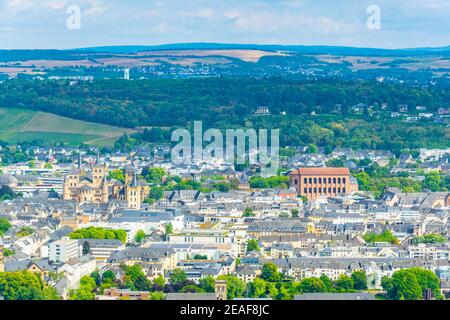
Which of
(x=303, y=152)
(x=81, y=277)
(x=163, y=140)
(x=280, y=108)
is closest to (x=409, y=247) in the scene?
(x=81, y=277)

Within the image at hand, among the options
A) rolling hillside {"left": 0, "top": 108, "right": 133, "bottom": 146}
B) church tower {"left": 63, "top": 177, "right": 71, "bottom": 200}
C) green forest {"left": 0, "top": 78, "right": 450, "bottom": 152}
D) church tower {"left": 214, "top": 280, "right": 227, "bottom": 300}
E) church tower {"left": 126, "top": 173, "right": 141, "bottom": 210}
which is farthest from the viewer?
rolling hillside {"left": 0, "top": 108, "right": 133, "bottom": 146}

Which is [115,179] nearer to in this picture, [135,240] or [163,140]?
[135,240]


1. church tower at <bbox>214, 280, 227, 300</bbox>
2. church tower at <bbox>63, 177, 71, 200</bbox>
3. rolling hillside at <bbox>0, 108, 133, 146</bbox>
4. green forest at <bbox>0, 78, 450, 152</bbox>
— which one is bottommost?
rolling hillside at <bbox>0, 108, 133, 146</bbox>

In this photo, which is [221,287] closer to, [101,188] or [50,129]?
[101,188]

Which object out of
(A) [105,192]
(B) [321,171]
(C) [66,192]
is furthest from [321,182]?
(C) [66,192]

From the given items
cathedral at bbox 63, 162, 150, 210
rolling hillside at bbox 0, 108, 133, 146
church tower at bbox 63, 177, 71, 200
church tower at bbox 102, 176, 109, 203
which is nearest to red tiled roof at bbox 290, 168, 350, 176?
cathedral at bbox 63, 162, 150, 210

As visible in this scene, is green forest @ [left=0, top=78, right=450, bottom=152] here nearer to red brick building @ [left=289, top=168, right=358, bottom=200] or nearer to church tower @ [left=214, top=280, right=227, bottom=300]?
red brick building @ [left=289, top=168, right=358, bottom=200]

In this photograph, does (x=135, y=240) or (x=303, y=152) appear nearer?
(x=135, y=240)
